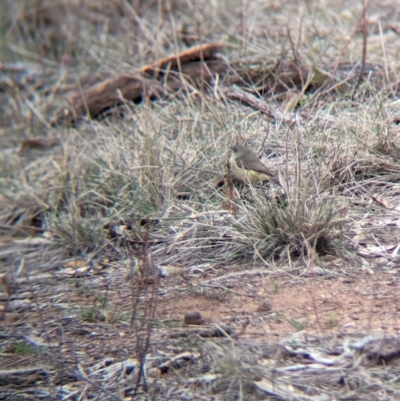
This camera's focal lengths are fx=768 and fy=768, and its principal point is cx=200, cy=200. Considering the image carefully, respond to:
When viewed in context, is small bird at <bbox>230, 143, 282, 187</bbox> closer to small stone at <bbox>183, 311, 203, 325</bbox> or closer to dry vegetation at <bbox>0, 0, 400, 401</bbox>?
dry vegetation at <bbox>0, 0, 400, 401</bbox>

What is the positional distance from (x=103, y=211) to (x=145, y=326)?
5.40 feet

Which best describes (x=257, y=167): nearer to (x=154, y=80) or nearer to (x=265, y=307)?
(x=265, y=307)

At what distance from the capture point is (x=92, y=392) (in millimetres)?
2957

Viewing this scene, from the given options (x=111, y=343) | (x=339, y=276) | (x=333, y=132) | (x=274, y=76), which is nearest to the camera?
(x=111, y=343)

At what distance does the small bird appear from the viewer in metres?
4.09

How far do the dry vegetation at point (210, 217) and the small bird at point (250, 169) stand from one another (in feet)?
0.23

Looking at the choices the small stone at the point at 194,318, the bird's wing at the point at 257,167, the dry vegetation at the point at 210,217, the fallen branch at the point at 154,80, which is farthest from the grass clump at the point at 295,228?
the fallen branch at the point at 154,80

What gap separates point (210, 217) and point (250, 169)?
0.34 m

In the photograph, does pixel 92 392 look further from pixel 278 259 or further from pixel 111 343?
pixel 278 259

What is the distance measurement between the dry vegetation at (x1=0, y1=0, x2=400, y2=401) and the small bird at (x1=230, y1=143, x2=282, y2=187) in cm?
7

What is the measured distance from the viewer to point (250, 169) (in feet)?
13.4

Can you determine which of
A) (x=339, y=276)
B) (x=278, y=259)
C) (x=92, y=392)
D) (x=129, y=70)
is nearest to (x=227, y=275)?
(x=278, y=259)

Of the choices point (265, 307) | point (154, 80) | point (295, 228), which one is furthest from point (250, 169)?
point (154, 80)

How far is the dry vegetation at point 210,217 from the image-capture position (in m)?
2.93
